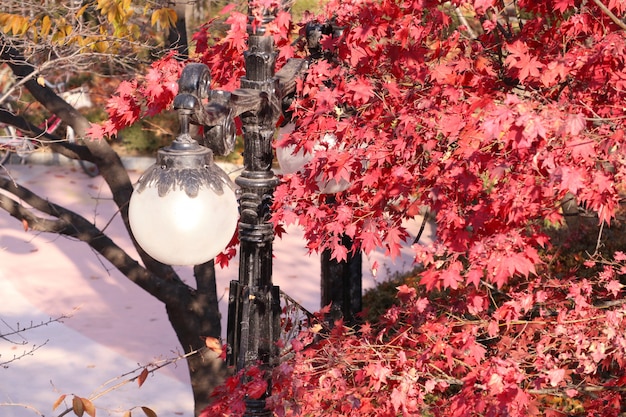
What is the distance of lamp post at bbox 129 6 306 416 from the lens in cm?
358

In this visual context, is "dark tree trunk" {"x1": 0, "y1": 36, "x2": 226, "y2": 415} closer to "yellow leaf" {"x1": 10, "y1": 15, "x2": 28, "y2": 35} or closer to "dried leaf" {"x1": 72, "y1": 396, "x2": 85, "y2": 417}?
"yellow leaf" {"x1": 10, "y1": 15, "x2": 28, "y2": 35}

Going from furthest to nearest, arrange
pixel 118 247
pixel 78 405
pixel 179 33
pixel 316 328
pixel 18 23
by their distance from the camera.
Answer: pixel 179 33, pixel 118 247, pixel 18 23, pixel 316 328, pixel 78 405

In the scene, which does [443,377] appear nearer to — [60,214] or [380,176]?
[380,176]

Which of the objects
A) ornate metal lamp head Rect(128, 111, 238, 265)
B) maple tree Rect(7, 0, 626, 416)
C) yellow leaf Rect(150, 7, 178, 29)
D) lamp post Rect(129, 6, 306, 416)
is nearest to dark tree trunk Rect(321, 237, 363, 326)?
maple tree Rect(7, 0, 626, 416)

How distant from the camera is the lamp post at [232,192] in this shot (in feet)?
11.7

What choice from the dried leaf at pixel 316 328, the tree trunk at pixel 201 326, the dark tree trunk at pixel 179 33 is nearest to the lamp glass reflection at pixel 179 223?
the dried leaf at pixel 316 328

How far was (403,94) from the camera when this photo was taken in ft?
16.4

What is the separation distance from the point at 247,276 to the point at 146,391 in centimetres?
571

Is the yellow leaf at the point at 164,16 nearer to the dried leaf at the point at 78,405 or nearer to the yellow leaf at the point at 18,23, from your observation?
the yellow leaf at the point at 18,23

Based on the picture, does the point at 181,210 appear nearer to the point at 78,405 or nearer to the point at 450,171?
the point at 450,171

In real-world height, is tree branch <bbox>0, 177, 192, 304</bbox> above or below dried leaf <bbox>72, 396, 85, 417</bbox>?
above

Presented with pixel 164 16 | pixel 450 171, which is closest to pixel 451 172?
pixel 450 171

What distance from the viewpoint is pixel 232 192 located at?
3.78 meters

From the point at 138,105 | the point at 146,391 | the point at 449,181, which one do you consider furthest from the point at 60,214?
the point at 449,181
